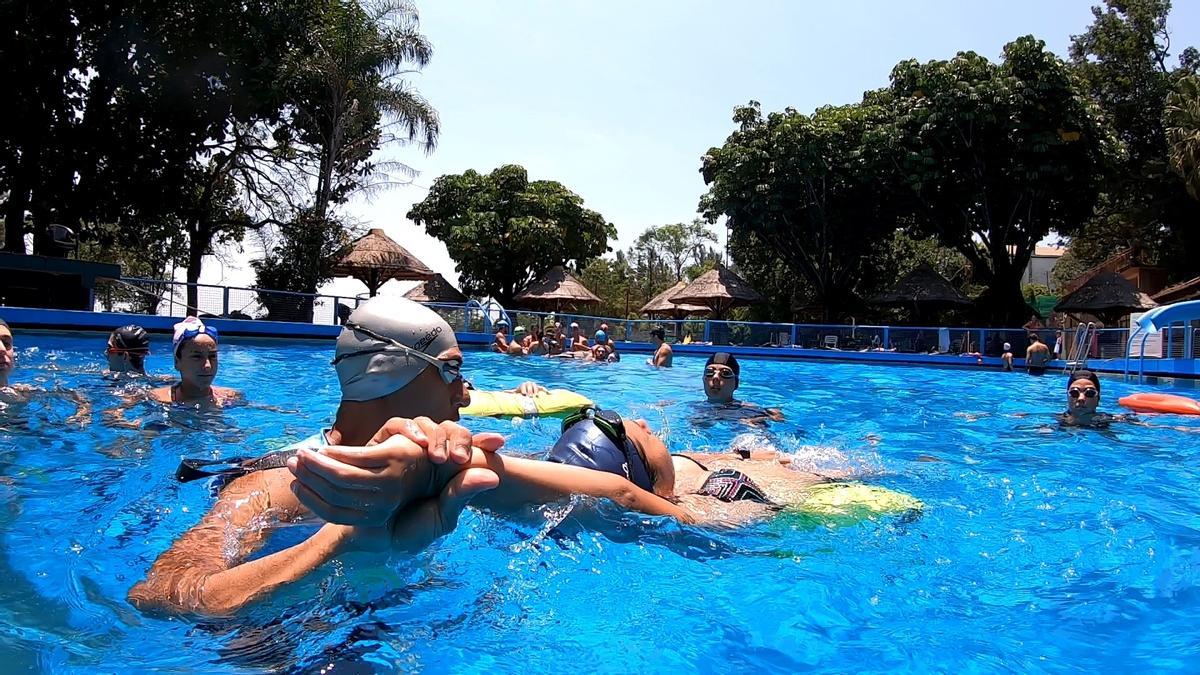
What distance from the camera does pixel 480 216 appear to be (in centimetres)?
3197

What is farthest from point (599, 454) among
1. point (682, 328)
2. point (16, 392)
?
point (682, 328)

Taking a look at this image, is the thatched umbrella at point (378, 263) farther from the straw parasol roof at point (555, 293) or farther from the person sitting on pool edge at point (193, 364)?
the person sitting on pool edge at point (193, 364)

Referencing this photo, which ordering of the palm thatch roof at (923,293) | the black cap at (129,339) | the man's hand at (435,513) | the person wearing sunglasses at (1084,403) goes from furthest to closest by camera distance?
the palm thatch roof at (923,293), the person wearing sunglasses at (1084,403), the black cap at (129,339), the man's hand at (435,513)

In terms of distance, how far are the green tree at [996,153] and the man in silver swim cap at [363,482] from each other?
26.8 metres

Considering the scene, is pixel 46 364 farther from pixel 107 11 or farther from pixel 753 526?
pixel 107 11

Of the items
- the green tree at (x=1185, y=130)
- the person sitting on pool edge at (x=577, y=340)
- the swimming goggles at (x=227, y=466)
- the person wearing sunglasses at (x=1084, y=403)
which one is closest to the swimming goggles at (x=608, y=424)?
the swimming goggles at (x=227, y=466)

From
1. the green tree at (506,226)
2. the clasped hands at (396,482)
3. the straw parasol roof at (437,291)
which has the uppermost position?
the green tree at (506,226)

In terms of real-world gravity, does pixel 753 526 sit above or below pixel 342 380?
below

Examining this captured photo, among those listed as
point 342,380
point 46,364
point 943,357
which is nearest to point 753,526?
point 342,380

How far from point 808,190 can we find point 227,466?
28.2 meters

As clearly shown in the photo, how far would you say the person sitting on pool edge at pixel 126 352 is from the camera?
720cm

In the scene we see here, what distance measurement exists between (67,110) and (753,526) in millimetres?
23099

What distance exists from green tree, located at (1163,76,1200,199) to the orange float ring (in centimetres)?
2185

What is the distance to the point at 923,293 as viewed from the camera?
88.2 ft
